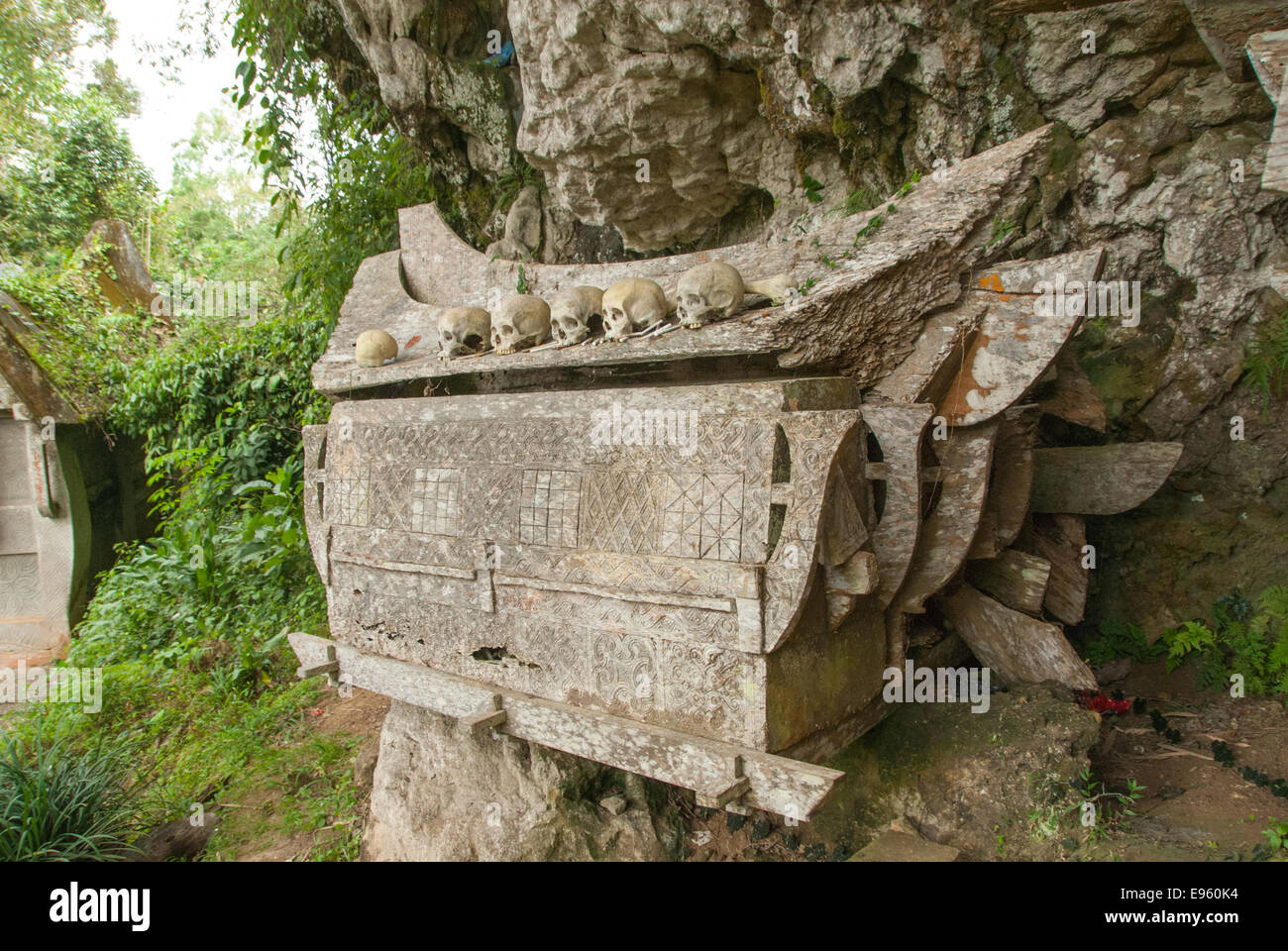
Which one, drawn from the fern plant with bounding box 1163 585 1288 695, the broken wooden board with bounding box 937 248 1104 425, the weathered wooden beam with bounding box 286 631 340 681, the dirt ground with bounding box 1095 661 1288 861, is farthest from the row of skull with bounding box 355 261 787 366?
the fern plant with bounding box 1163 585 1288 695

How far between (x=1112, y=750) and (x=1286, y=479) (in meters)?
1.67

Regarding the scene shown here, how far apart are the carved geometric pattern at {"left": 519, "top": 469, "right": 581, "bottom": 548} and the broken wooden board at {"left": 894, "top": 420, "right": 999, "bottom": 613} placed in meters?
1.34

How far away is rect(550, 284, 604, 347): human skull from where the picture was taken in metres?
3.48

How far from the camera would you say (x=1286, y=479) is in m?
4.07

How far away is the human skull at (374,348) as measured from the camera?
4.21 m

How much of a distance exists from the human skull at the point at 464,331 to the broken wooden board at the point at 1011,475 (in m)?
2.37

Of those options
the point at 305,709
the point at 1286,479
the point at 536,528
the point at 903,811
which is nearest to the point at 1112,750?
the point at 903,811

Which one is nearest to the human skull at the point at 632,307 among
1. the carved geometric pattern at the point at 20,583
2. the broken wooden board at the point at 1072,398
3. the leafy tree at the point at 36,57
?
the broken wooden board at the point at 1072,398

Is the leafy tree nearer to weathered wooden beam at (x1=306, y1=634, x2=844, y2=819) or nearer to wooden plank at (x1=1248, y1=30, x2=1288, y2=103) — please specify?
weathered wooden beam at (x1=306, y1=634, x2=844, y2=819)

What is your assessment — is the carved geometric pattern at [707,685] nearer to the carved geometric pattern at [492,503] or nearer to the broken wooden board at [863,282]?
the carved geometric pattern at [492,503]

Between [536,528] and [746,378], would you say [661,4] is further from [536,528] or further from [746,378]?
[536,528]

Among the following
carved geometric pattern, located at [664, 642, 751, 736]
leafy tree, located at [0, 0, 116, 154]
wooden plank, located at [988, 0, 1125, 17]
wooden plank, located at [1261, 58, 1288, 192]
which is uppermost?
leafy tree, located at [0, 0, 116, 154]

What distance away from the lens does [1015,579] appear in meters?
3.58

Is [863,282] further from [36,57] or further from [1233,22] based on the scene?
[36,57]
